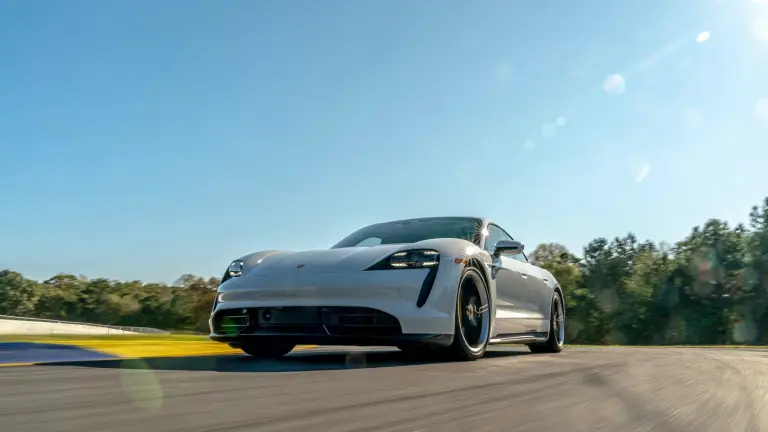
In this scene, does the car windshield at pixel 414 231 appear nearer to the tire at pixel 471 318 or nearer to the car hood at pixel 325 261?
the tire at pixel 471 318

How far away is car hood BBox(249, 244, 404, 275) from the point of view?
203 inches

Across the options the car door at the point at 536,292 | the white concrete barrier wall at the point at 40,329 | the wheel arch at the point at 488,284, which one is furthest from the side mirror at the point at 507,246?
the white concrete barrier wall at the point at 40,329

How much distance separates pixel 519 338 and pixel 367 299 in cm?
242

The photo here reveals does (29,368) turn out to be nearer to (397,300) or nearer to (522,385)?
(397,300)

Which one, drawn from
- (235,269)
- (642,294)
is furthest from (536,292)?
(642,294)

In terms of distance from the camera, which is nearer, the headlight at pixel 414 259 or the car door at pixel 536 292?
the headlight at pixel 414 259

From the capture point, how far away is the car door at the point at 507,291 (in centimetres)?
617

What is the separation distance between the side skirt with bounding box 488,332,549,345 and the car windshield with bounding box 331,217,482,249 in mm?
899

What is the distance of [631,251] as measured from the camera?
314ft

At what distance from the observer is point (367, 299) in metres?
4.88

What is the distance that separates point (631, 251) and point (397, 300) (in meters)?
96.9

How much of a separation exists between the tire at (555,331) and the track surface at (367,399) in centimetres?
356

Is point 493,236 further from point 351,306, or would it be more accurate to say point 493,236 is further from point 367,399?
point 367,399

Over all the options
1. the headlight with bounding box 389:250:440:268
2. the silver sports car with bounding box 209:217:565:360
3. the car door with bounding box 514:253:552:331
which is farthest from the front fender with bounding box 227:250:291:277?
the car door with bounding box 514:253:552:331
